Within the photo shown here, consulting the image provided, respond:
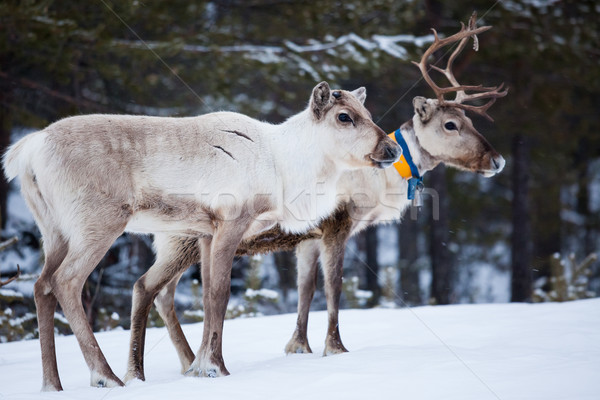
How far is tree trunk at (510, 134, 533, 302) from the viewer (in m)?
12.0

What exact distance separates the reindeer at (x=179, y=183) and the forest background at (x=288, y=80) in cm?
252

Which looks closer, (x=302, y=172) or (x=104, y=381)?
(x=104, y=381)

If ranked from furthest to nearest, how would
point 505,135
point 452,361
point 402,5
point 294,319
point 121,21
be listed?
point 505,135, point 402,5, point 121,21, point 294,319, point 452,361

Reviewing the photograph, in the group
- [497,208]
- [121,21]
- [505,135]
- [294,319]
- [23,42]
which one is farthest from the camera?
[497,208]

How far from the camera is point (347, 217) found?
555cm

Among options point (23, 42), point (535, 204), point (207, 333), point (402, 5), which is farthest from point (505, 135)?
point (207, 333)

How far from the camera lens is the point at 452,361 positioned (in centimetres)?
399

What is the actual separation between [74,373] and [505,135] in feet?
31.8

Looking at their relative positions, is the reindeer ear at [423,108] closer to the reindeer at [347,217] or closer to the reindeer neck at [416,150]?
the reindeer at [347,217]

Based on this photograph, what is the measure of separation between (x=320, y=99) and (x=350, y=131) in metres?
0.31

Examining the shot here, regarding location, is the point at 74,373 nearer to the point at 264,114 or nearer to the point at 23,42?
the point at 23,42

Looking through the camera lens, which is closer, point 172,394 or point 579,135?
point 172,394

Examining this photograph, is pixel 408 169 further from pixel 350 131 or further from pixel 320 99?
pixel 320 99

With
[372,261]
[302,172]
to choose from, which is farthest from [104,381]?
[372,261]
